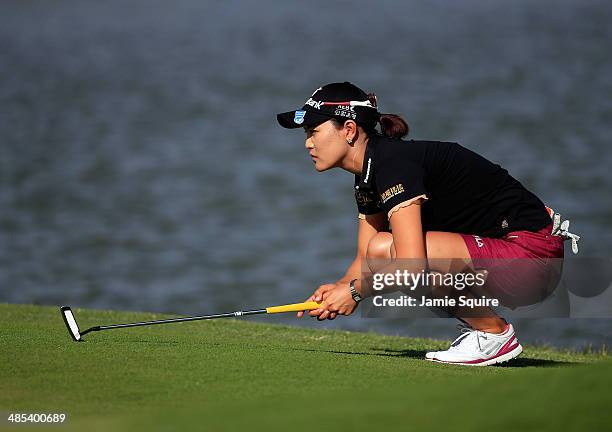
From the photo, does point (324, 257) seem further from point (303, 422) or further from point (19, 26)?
point (19, 26)

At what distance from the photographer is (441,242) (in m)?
5.16

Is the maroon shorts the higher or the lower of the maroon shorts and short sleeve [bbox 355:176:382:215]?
the lower

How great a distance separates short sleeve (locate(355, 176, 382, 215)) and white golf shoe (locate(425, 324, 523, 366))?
2.34ft

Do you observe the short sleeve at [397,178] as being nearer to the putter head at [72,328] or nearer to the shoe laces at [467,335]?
the shoe laces at [467,335]

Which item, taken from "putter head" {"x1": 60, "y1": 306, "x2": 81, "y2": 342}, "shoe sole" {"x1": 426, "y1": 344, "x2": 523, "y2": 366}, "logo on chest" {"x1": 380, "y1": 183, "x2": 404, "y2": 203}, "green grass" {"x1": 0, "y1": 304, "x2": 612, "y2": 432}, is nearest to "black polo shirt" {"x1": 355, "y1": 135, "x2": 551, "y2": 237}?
"logo on chest" {"x1": 380, "y1": 183, "x2": 404, "y2": 203}

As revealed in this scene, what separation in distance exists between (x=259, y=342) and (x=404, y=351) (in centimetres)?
76

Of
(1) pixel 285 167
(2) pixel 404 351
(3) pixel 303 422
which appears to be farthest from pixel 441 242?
(1) pixel 285 167

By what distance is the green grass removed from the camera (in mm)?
3758

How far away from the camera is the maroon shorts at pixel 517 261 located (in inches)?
208

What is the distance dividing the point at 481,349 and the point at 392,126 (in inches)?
42.9

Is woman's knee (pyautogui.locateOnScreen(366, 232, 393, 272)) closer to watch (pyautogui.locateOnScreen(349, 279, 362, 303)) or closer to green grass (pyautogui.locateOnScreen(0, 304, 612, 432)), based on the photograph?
watch (pyautogui.locateOnScreen(349, 279, 362, 303))

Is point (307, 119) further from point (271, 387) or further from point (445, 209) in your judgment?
point (271, 387)

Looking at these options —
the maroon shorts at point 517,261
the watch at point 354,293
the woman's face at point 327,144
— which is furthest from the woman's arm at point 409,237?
the woman's face at point 327,144

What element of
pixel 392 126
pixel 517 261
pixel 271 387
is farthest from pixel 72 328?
pixel 517 261
